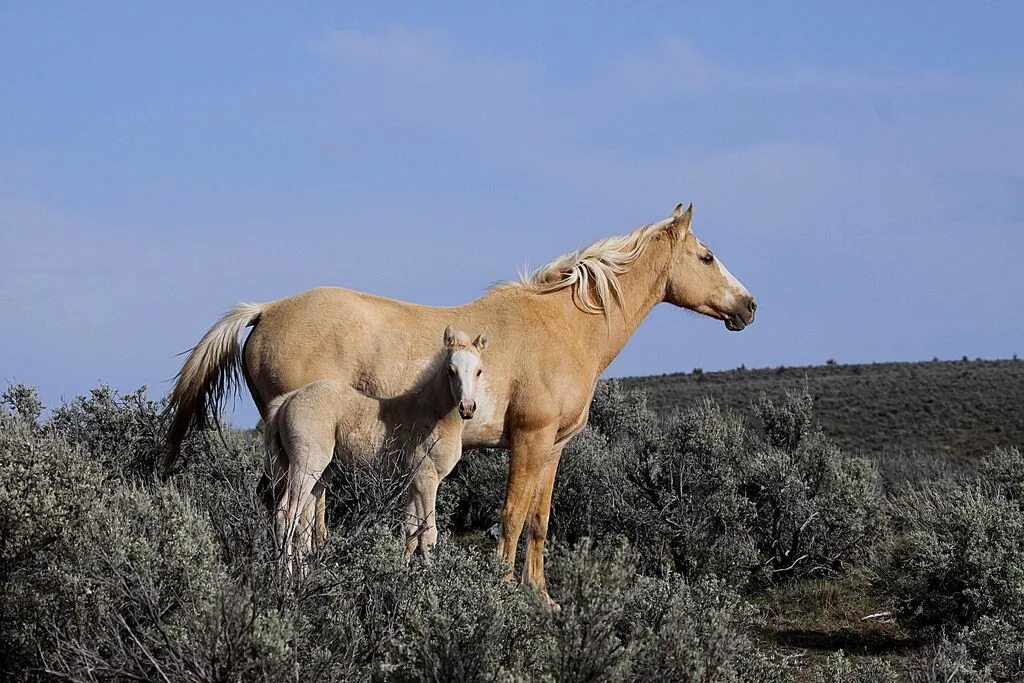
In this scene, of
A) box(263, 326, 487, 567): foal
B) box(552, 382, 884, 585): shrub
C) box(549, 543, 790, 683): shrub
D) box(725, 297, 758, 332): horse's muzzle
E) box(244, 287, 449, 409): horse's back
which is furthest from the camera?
box(552, 382, 884, 585): shrub

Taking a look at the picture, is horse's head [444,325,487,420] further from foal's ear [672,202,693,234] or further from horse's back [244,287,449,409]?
foal's ear [672,202,693,234]

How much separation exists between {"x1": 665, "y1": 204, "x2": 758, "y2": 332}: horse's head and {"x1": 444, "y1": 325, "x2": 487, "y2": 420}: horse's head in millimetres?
2570

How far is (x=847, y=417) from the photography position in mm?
37438

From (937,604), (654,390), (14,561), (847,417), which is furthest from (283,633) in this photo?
(654,390)

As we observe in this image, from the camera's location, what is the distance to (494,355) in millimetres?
8602

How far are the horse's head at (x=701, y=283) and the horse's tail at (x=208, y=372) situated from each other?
11.3ft

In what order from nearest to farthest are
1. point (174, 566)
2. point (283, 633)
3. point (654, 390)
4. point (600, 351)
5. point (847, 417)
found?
1. point (283, 633)
2. point (174, 566)
3. point (600, 351)
4. point (847, 417)
5. point (654, 390)

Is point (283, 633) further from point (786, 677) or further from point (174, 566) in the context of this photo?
point (786, 677)

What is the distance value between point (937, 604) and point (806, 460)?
425cm

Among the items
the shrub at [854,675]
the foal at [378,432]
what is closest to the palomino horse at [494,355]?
the foal at [378,432]

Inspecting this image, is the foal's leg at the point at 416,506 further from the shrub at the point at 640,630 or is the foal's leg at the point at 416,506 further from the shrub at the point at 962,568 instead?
the shrub at the point at 962,568

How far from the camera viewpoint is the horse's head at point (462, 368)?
727 cm

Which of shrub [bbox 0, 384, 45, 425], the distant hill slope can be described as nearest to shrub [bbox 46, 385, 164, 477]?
shrub [bbox 0, 384, 45, 425]

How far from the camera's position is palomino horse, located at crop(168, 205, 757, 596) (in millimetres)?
8336
